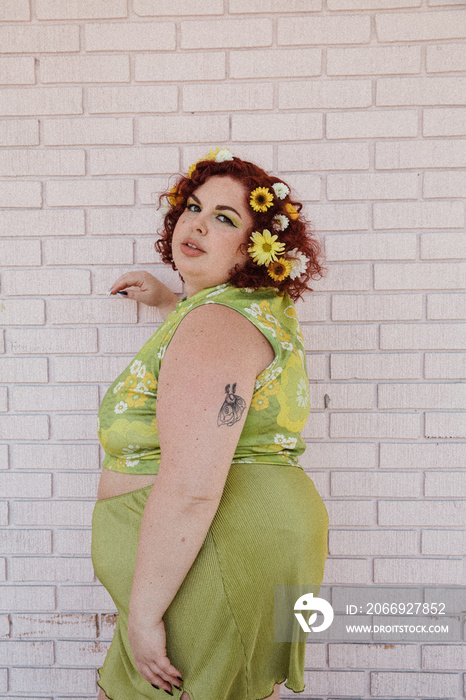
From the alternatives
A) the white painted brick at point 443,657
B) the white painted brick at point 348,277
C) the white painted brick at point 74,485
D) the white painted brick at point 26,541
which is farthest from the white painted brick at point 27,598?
the white painted brick at point 348,277

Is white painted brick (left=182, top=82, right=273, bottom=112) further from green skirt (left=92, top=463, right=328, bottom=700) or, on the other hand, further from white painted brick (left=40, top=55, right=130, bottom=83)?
green skirt (left=92, top=463, right=328, bottom=700)

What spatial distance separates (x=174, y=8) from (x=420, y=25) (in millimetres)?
899

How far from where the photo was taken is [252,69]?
187 cm

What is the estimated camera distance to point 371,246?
6.32 ft

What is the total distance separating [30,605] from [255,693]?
1.13 meters

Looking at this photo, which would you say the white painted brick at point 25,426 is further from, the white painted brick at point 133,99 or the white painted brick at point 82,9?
the white painted brick at point 82,9

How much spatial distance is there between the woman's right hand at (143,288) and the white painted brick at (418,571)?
1.31 meters

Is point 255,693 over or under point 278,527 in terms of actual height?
under

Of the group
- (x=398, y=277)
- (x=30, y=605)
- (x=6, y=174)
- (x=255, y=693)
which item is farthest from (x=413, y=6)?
(x=30, y=605)

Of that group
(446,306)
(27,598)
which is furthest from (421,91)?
(27,598)

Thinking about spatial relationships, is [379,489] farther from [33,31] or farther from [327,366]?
[33,31]

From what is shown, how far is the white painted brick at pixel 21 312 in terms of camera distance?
198 centimetres

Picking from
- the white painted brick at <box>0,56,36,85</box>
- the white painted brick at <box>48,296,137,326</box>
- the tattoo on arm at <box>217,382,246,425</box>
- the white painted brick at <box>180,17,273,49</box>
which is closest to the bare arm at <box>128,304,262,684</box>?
the tattoo on arm at <box>217,382,246,425</box>

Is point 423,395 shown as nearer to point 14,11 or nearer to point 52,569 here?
point 52,569
